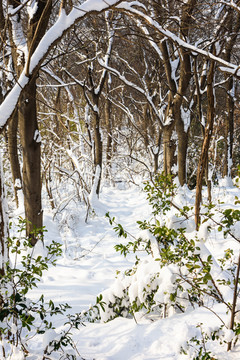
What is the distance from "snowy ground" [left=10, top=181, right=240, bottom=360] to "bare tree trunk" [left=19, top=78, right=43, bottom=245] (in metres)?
1.03

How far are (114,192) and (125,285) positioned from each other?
28.0 feet

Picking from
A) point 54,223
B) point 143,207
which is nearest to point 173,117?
point 143,207

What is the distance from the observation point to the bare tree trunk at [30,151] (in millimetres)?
3854

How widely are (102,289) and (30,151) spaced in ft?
7.56

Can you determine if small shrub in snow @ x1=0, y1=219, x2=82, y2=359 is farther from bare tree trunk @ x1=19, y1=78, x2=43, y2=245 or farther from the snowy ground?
bare tree trunk @ x1=19, y1=78, x2=43, y2=245

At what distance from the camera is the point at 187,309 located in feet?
7.79

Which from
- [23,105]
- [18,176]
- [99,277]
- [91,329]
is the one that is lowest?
[99,277]

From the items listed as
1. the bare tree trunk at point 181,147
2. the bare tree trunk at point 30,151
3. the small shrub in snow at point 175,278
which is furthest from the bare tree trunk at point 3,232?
the bare tree trunk at point 181,147

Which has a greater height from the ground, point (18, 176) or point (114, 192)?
point (18, 176)

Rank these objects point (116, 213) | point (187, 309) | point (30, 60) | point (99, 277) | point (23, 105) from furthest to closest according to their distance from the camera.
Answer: point (116, 213) → point (99, 277) → point (23, 105) → point (30, 60) → point (187, 309)

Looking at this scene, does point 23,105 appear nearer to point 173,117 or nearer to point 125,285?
point 125,285

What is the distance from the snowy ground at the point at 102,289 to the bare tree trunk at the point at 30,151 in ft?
3.37

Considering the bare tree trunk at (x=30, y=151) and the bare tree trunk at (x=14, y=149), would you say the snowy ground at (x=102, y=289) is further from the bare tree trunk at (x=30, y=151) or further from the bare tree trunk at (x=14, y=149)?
the bare tree trunk at (x=14, y=149)

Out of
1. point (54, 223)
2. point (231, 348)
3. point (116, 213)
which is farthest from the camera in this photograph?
point (116, 213)
